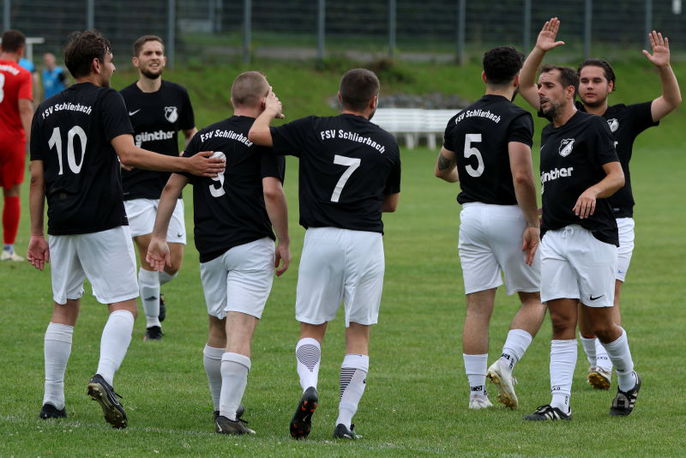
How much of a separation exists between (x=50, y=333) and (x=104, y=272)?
0.54 metres

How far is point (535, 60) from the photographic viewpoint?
855 cm

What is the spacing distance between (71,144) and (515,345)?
319cm

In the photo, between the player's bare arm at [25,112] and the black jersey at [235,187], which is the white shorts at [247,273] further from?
the player's bare arm at [25,112]

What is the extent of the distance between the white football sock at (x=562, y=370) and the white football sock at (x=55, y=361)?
3.03m

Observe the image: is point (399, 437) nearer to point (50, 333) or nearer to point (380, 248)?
point (380, 248)

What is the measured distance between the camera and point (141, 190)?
435 inches

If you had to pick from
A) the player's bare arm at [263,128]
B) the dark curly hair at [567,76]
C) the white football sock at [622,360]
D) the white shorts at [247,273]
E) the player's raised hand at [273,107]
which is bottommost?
the white football sock at [622,360]

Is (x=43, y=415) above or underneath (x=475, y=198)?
underneath

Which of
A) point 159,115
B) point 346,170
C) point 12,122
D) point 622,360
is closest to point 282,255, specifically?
point 346,170

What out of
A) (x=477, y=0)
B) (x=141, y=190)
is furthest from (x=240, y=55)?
(x=141, y=190)

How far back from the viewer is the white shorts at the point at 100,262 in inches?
295

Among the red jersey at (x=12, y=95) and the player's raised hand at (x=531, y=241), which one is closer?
the player's raised hand at (x=531, y=241)

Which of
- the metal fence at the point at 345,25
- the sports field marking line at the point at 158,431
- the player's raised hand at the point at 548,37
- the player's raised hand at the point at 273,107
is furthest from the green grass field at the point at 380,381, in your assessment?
the metal fence at the point at 345,25

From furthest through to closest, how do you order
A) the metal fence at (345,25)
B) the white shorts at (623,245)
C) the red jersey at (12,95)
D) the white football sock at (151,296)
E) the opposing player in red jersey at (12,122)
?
the metal fence at (345,25)
the red jersey at (12,95)
the opposing player in red jersey at (12,122)
the white football sock at (151,296)
the white shorts at (623,245)
